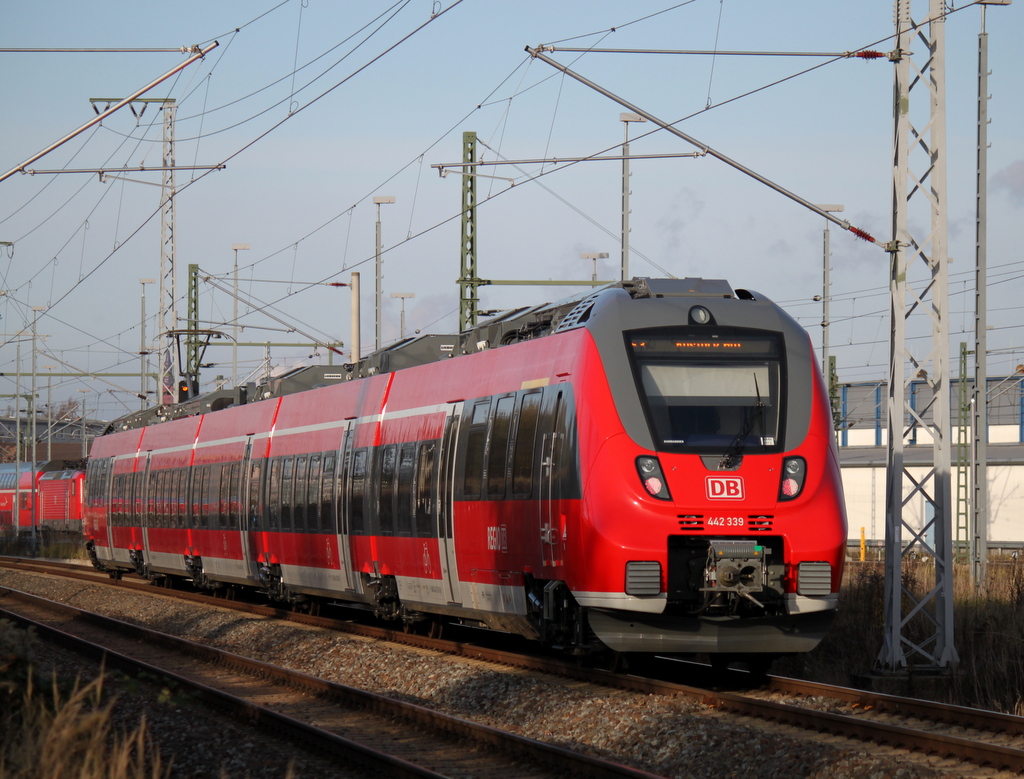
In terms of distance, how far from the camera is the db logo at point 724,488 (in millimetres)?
11562

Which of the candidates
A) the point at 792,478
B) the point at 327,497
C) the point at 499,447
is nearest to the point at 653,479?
the point at 792,478

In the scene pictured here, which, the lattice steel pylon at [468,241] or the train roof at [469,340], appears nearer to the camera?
the train roof at [469,340]

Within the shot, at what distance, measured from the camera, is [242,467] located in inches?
965

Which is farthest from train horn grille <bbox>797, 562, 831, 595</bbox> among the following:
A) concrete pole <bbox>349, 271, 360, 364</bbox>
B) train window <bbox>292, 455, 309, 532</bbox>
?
concrete pole <bbox>349, 271, 360, 364</bbox>

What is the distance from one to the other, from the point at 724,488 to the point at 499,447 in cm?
324

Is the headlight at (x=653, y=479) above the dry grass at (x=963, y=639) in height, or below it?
above

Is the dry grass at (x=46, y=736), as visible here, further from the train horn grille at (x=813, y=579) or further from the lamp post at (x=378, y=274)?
the lamp post at (x=378, y=274)

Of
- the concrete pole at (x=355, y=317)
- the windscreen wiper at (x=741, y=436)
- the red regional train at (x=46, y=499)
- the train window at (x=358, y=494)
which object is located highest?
the concrete pole at (x=355, y=317)

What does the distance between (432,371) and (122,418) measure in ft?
73.8

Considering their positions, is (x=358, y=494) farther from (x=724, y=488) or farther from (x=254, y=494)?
(x=724, y=488)

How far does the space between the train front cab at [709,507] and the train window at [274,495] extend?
1149 centimetres

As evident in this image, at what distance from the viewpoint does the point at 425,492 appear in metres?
16.2

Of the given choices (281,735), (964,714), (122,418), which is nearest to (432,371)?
(281,735)

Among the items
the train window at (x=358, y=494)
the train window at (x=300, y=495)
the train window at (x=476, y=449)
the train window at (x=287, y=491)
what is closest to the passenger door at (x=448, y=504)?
the train window at (x=476, y=449)
